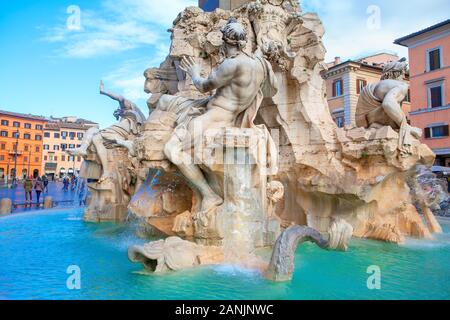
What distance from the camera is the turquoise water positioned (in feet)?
11.3

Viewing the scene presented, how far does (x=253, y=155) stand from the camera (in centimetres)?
486

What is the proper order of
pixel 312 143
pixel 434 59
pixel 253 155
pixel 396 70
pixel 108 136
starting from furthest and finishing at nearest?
pixel 434 59 < pixel 108 136 < pixel 396 70 < pixel 312 143 < pixel 253 155

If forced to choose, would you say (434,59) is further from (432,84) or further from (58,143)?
(58,143)

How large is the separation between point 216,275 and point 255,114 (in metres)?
2.54

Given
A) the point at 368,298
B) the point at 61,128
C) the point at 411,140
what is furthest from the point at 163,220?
the point at 61,128

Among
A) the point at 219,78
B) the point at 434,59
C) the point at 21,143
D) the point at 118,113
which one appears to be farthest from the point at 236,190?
the point at 21,143

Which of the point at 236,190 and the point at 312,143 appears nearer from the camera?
the point at 236,190

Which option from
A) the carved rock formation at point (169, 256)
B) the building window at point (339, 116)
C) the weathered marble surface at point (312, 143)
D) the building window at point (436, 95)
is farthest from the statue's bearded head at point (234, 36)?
the building window at point (339, 116)

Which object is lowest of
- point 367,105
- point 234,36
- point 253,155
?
point 253,155

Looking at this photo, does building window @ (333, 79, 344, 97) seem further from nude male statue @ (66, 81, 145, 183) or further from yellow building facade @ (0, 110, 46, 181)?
yellow building facade @ (0, 110, 46, 181)

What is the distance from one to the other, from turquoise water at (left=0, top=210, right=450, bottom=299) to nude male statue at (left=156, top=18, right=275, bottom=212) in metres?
1.34

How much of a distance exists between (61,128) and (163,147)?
208 ft

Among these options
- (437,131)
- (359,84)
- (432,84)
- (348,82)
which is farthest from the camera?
(359,84)

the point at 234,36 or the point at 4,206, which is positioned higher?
the point at 234,36
